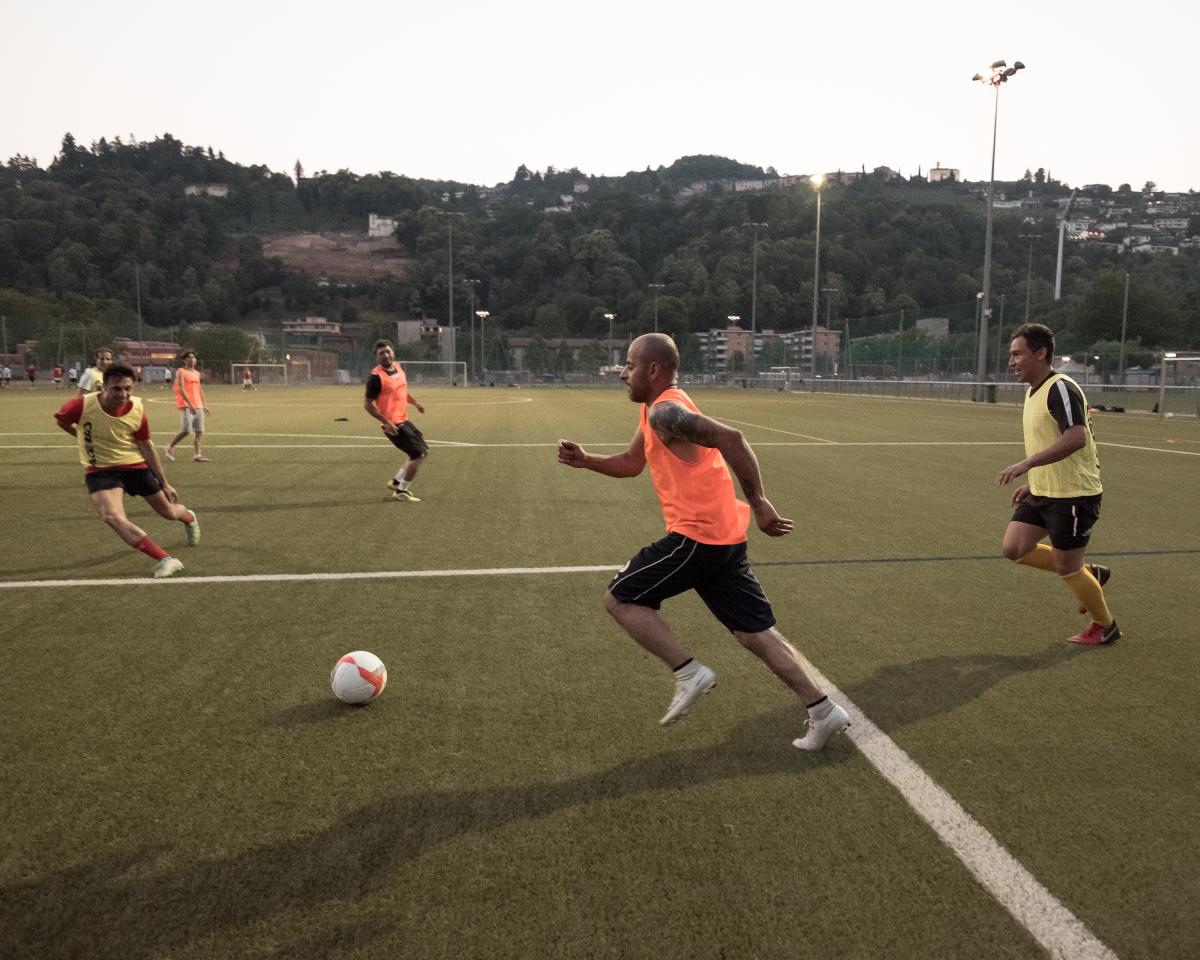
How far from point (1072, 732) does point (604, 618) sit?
2.72 m

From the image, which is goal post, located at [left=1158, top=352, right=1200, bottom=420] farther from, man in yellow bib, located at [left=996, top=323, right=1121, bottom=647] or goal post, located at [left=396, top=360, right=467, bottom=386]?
goal post, located at [left=396, top=360, right=467, bottom=386]

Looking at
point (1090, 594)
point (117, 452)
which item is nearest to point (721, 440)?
point (1090, 594)

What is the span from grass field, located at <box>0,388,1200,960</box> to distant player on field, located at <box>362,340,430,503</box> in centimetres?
294

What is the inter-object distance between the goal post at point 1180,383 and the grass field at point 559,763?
25.4m

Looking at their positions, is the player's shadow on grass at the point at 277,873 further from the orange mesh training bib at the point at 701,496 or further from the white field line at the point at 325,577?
the white field line at the point at 325,577

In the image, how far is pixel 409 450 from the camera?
10.8 metres

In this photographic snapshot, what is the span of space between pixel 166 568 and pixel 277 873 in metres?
4.55

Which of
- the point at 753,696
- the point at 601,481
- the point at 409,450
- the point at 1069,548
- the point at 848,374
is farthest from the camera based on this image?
the point at 848,374

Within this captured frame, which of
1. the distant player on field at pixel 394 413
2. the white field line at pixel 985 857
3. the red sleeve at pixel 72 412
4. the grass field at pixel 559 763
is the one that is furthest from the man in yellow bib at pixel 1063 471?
the distant player on field at pixel 394 413

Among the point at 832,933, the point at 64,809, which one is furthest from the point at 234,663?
the point at 832,933

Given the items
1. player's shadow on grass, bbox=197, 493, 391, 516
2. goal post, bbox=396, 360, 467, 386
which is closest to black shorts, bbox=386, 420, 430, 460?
player's shadow on grass, bbox=197, 493, 391, 516

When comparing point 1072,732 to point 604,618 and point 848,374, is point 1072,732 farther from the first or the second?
point 848,374

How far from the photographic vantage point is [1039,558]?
17.7 ft

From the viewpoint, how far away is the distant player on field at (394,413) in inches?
414
